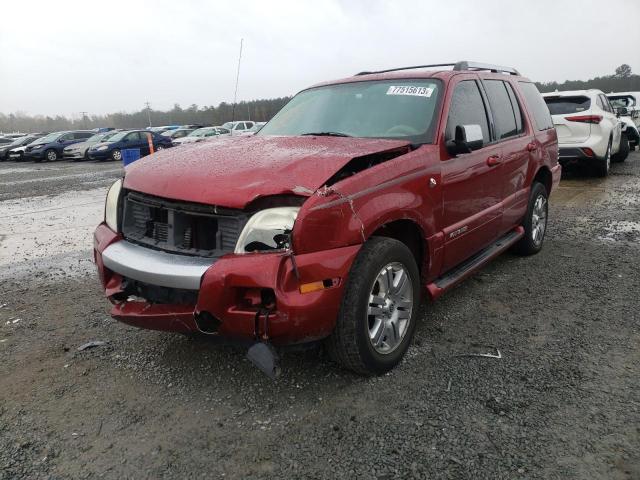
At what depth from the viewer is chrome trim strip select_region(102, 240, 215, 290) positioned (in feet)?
8.26

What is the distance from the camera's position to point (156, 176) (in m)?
2.95

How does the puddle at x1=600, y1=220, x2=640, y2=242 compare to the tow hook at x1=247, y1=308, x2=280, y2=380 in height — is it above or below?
below

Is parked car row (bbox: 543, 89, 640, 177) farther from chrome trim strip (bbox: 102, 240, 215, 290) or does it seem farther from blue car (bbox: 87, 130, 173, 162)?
blue car (bbox: 87, 130, 173, 162)

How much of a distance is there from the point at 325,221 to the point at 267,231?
290 millimetres

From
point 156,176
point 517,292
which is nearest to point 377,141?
point 156,176

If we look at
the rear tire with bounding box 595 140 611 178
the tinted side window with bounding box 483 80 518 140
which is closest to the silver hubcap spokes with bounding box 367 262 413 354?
the tinted side window with bounding box 483 80 518 140

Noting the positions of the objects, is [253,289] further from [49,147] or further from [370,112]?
[49,147]

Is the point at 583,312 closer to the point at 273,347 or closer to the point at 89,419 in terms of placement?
the point at 273,347

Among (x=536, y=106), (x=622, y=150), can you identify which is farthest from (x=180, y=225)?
(x=622, y=150)

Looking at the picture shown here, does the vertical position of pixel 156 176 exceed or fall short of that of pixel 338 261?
it exceeds it

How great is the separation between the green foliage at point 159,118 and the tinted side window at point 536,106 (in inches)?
1484

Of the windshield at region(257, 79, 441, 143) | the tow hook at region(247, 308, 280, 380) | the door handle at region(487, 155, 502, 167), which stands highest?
the windshield at region(257, 79, 441, 143)

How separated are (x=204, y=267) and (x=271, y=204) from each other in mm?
459

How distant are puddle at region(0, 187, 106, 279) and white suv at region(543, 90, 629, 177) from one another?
27.9 ft
